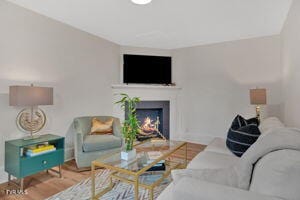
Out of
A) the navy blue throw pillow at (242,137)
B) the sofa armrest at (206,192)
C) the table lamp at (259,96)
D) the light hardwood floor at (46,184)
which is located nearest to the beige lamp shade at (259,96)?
the table lamp at (259,96)

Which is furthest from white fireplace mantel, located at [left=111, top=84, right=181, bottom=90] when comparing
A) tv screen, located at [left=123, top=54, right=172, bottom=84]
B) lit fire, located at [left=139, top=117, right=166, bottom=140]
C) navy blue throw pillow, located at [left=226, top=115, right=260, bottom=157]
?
navy blue throw pillow, located at [left=226, top=115, right=260, bottom=157]

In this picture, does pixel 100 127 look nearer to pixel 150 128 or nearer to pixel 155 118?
Answer: pixel 150 128

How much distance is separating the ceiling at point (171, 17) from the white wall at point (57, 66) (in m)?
0.22

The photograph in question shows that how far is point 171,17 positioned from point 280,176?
2665 millimetres

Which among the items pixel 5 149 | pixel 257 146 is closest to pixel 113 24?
pixel 5 149

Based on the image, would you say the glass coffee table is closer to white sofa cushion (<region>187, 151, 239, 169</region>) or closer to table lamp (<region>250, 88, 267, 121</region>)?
white sofa cushion (<region>187, 151, 239, 169</region>)

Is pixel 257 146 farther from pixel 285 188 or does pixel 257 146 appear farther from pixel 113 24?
pixel 113 24

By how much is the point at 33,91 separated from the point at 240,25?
3.31 m

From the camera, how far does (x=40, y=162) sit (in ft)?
8.18

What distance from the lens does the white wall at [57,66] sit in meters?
2.61

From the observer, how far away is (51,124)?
10.5 ft

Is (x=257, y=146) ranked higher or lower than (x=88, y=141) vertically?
higher

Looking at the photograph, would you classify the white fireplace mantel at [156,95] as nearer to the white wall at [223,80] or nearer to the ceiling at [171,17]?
the white wall at [223,80]

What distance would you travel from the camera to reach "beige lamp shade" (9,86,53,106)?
7.77 feet
